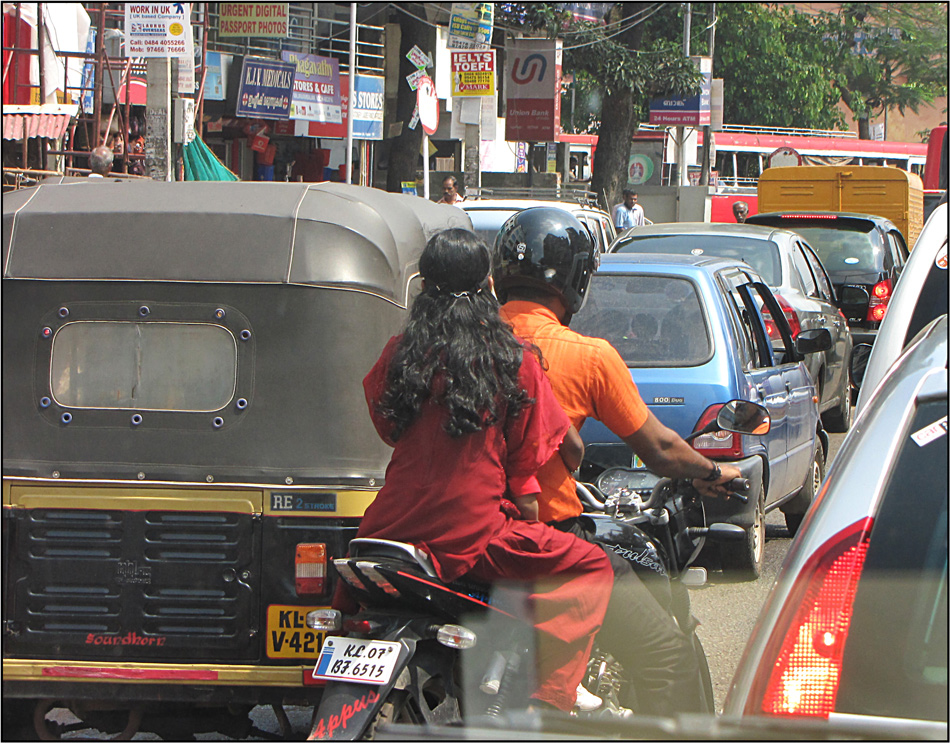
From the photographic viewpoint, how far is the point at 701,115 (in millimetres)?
30578

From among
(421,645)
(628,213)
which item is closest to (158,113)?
(628,213)

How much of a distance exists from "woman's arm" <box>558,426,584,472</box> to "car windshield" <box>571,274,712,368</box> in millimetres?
3112

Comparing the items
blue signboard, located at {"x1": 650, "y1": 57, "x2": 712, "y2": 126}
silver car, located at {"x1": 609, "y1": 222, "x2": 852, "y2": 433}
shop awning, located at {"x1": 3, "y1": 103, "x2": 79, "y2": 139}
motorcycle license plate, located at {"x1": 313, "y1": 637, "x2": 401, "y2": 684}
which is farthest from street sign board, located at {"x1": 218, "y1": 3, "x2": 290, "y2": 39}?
motorcycle license plate, located at {"x1": 313, "y1": 637, "x2": 401, "y2": 684}

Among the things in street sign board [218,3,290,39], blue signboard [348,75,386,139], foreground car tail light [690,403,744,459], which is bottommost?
foreground car tail light [690,403,744,459]

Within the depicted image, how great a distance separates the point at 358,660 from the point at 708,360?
384 centimetres

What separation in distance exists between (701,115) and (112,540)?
94.1 feet

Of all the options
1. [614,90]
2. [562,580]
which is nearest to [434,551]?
[562,580]

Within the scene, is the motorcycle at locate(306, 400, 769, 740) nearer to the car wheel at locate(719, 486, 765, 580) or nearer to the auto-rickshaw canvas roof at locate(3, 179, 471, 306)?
the auto-rickshaw canvas roof at locate(3, 179, 471, 306)

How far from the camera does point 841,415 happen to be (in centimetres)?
1118

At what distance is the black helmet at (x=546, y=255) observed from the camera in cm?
342

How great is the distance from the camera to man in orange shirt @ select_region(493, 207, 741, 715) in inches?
130

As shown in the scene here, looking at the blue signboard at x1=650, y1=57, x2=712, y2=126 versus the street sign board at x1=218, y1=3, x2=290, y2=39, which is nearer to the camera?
the street sign board at x1=218, y1=3, x2=290, y2=39

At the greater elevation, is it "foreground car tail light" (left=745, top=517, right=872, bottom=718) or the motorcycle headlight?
"foreground car tail light" (left=745, top=517, right=872, bottom=718)

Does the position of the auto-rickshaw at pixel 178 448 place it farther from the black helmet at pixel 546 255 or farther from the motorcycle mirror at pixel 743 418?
the motorcycle mirror at pixel 743 418
